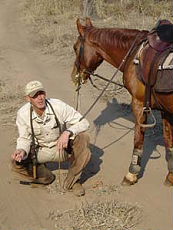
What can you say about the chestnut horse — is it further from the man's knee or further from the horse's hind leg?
the man's knee

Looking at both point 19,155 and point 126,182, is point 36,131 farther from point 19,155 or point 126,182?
point 126,182

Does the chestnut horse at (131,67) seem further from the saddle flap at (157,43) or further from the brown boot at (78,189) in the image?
the brown boot at (78,189)

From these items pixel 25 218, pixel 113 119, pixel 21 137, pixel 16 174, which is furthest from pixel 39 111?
pixel 113 119

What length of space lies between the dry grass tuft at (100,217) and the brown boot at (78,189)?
0.28 metres

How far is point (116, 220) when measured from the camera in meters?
4.33

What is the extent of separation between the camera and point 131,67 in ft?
16.4

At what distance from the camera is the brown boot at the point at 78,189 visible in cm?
494

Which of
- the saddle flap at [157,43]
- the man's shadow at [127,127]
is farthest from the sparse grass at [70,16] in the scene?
the saddle flap at [157,43]

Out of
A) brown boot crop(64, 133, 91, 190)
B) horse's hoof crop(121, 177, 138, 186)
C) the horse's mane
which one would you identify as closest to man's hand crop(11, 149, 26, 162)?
brown boot crop(64, 133, 91, 190)

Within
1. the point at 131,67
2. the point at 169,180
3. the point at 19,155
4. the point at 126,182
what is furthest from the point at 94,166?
the point at 131,67

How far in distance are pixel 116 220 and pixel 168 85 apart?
146 cm

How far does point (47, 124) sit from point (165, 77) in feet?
4.53

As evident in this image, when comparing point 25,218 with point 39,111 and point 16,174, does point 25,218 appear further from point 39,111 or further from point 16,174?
point 39,111

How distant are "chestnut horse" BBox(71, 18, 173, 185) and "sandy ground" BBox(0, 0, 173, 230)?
1.01ft
